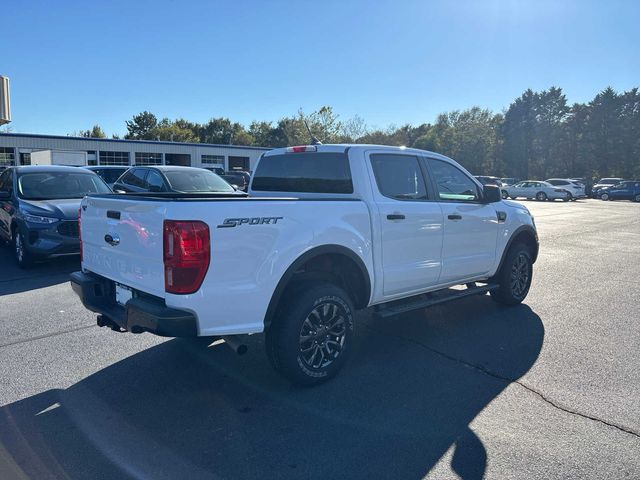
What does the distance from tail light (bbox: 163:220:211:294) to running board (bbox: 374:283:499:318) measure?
200 centimetres

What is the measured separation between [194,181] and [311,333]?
7970 millimetres

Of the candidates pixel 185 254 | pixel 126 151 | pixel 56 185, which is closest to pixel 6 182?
pixel 56 185

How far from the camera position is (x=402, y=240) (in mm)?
4676

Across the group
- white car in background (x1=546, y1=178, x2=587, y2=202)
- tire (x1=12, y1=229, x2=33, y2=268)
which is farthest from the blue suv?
tire (x1=12, y1=229, x2=33, y2=268)

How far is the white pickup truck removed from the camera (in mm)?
3326

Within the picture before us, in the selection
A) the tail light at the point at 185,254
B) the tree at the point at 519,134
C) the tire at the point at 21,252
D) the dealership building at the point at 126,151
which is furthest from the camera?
the tree at the point at 519,134

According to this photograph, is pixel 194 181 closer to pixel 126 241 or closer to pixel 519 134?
pixel 126 241

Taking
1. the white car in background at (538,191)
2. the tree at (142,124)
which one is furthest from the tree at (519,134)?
the tree at (142,124)

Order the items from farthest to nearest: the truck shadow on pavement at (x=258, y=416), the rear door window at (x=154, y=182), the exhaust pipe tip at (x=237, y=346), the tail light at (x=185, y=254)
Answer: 1. the rear door window at (x=154, y=182)
2. the exhaust pipe tip at (x=237, y=346)
3. the tail light at (x=185, y=254)
4. the truck shadow on pavement at (x=258, y=416)

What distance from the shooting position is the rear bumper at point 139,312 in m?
3.29

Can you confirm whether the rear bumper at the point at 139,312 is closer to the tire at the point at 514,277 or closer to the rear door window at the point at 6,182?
the tire at the point at 514,277

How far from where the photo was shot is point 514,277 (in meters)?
6.41

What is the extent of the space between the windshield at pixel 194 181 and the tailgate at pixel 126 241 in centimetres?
653

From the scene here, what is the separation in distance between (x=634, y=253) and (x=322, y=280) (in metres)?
10.0
